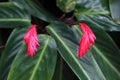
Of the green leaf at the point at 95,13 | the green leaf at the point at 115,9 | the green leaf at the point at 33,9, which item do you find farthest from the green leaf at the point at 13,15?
the green leaf at the point at 115,9

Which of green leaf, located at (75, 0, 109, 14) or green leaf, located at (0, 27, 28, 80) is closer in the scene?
green leaf, located at (0, 27, 28, 80)

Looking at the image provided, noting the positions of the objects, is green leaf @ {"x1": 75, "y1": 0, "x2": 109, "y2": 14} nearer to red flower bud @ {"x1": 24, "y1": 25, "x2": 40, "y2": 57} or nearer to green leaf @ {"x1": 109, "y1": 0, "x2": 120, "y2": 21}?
green leaf @ {"x1": 109, "y1": 0, "x2": 120, "y2": 21}

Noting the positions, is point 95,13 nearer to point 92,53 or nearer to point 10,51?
point 92,53

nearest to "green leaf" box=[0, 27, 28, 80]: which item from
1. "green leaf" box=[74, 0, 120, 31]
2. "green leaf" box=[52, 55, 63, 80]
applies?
"green leaf" box=[52, 55, 63, 80]

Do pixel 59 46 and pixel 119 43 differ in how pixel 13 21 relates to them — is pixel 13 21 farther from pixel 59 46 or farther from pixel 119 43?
pixel 119 43

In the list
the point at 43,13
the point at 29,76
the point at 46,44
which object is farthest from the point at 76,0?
the point at 29,76

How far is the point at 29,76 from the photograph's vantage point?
1095 millimetres

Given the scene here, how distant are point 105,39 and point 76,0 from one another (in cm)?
22

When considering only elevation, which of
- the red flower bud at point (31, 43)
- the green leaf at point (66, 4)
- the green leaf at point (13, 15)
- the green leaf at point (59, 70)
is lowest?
the green leaf at point (59, 70)

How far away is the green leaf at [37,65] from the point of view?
3.61 ft

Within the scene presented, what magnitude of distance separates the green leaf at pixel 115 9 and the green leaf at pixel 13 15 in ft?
1.21

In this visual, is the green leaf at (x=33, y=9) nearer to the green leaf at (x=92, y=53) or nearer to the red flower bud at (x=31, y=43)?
the green leaf at (x=92, y=53)

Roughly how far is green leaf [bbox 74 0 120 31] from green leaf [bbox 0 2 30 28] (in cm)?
24

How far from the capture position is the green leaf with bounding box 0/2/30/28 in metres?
1.22
